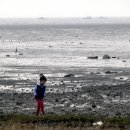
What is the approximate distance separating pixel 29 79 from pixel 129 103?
51.1 feet

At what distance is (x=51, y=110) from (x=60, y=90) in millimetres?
8715

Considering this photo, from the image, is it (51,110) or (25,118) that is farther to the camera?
(51,110)

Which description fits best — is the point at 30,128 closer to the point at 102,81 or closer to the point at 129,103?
the point at 129,103

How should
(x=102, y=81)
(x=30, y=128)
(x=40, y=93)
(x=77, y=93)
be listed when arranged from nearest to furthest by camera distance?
(x=30, y=128), (x=40, y=93), (x=77, y=93), (x=102, y=81)

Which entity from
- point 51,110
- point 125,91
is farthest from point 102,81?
point 51,110

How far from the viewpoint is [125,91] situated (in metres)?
42.2

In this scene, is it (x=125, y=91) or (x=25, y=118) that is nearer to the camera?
(x=25, y=118)

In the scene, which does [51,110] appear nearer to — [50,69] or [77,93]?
[77,93]

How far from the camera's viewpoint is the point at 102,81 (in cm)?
4862

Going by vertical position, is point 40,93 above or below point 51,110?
above

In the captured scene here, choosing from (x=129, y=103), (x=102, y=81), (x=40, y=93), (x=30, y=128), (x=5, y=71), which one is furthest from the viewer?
(x=5, y=71)

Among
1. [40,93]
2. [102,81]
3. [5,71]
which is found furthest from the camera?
[5,71]

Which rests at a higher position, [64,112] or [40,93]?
[40,93]

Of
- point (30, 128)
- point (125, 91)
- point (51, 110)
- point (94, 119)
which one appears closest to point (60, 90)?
point (125, 91)
